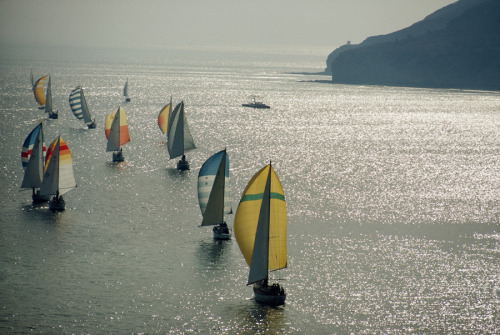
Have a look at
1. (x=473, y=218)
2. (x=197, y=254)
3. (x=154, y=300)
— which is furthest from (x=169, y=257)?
(x=473, y=218)

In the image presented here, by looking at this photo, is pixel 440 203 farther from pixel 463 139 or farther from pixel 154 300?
pixel 463 139

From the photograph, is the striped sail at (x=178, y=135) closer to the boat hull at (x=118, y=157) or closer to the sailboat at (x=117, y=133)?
the boat hull at (x=118, y=157)

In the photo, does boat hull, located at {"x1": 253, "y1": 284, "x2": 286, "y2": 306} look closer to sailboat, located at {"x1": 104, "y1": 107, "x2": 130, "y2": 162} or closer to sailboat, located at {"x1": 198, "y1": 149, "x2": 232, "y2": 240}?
sailboat, located at {"x1": 198, "y1": 149, "x2": 232, "y2": 240}

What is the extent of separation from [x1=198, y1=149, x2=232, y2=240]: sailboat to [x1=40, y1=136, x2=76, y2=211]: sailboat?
1593cm

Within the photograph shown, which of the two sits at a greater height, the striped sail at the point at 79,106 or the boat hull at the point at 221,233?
the striped sail at the point at 79,106

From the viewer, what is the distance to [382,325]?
41.0 metres

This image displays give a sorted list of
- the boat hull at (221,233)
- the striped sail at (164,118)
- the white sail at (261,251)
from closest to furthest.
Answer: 1. the white sail at (261,251)
2. the boat hull at (221,233)
3. the striped sail at (164,118)

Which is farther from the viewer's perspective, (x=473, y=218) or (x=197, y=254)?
(x=473, y=218)

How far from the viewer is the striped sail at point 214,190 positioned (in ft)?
187

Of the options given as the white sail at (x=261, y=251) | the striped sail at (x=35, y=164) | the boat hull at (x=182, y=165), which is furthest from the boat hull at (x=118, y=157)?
the white sail at (x=261, y=251)

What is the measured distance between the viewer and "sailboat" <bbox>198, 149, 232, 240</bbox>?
56.9 metres

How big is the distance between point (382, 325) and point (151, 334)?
14453mm

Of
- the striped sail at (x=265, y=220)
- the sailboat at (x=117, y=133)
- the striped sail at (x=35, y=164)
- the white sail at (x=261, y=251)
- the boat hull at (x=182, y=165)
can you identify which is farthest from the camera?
the sailboat at (x=117, y=133)

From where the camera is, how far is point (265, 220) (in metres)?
43.2
